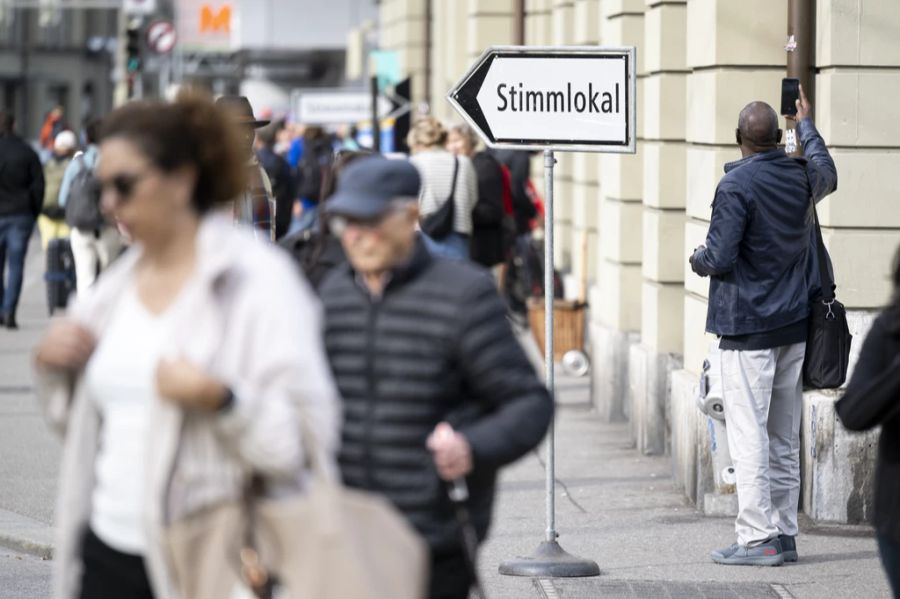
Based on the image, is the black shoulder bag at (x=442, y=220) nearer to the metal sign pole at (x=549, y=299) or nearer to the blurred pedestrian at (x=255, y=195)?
the blurred pedestrian at (x=255, y=195)

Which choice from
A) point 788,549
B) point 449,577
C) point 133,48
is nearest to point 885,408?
point 449,577

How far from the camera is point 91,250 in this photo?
54.4 feet

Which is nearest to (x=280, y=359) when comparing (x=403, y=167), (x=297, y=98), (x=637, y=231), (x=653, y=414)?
(x=403, y=167)

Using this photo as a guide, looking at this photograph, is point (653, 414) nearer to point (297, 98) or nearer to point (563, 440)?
point (563, 440)

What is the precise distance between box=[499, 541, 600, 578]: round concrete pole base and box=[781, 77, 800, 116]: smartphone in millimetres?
1989

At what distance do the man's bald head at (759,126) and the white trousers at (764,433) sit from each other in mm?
829

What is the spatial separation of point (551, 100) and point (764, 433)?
1.58 meters

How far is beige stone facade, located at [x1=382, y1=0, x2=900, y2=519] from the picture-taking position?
9148 millimetres

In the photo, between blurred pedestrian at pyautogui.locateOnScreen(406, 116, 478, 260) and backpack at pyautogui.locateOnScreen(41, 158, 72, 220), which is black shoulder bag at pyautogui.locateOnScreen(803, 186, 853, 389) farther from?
backpack at pyautogui.locateOnScreen(41, 158, 72, 220)

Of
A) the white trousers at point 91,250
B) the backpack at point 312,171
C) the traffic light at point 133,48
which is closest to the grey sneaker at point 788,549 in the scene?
the white trousers at point 91,250

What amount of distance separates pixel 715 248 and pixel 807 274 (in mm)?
455

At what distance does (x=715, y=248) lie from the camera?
8070 millimetres

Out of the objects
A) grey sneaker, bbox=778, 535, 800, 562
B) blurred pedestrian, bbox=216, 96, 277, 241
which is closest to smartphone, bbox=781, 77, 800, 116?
grey sneaker, bbox=778, 535, 800, 562

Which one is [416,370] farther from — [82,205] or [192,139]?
[82,205]
